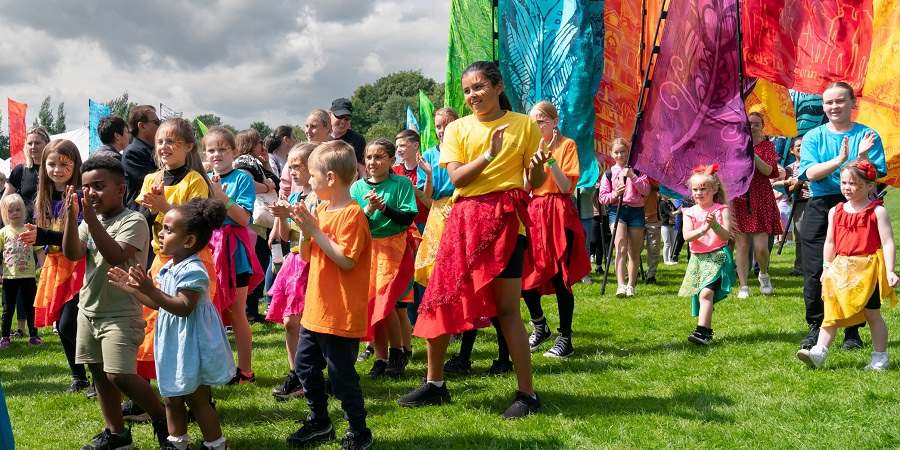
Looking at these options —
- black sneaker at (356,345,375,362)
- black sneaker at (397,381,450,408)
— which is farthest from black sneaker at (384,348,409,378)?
black sneaker at (397,381,450,408)

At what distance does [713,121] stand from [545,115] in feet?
8.34

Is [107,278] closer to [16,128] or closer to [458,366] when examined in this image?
[458,366]

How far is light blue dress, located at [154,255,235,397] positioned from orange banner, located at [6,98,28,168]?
50.7 feet

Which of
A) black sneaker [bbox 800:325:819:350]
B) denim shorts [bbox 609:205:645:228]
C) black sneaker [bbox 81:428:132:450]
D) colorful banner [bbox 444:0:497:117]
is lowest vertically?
black sneaker [bbox 81:428:132:450]

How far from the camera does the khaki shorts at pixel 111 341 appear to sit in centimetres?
399

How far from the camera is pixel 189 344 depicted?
374 centimetres

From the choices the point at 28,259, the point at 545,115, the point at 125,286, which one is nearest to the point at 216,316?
the point at 125,286

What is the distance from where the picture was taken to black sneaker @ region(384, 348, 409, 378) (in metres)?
5.70

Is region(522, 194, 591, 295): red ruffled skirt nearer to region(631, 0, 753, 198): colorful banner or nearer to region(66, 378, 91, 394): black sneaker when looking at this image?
region(631, 0, 753, 198): colorful banner

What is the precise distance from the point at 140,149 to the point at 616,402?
363 cm

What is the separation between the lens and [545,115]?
5887mm

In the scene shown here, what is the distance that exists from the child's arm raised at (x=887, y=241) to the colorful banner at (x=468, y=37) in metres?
4.70

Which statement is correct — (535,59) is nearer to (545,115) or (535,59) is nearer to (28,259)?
(545,115)

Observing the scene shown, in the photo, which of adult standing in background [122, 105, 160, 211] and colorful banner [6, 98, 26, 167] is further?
colorful banner [6, 98, 26, 167]
